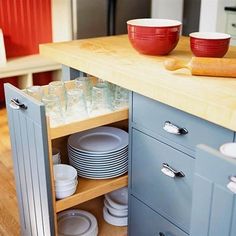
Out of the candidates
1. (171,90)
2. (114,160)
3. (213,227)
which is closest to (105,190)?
(114,160)

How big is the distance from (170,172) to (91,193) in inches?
14.7

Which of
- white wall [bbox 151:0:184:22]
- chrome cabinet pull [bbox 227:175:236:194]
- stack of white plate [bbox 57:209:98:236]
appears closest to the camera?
chrome cabinet pull [bbox 227:175:236:194]

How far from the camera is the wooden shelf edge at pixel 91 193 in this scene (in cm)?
146

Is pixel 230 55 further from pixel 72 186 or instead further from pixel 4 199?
pixel 4 199

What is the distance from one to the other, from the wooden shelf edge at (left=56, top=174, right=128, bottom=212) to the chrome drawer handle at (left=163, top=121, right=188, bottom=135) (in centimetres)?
41

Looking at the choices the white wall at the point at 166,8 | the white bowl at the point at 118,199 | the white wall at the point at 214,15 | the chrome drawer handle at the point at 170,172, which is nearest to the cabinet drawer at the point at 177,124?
the chrome drawer handle at the point at 170,172

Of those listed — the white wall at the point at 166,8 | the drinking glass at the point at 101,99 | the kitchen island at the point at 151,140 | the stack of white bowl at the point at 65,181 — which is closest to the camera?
the kitchen island at the point at 151,140

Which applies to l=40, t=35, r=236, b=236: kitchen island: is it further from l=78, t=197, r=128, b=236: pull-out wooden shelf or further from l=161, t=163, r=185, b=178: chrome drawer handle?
l=78, t=197, r=128, b=236: pull-out wooden shelf

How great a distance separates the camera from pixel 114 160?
5.20 ft

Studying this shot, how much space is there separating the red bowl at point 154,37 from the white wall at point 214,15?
1858mm

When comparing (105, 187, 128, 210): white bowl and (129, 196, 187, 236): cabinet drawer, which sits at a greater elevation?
(129, 196, 187, 236): cabinet drawer

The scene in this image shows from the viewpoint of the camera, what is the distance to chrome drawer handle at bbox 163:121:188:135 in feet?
3.98

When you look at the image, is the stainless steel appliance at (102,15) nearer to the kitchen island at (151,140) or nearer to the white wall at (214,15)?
the white wall at (214,15)

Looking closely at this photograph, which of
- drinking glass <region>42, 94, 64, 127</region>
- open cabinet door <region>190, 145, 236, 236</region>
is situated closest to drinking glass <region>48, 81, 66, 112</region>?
drinking glass <region>42, 94, 64, 127</region>
